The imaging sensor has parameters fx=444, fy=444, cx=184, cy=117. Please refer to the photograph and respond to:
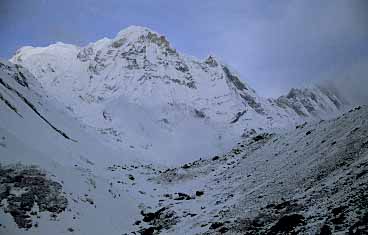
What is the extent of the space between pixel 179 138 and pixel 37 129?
6860 centimetres

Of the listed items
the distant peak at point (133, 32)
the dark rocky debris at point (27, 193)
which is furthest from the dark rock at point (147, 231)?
the distant peak at point (133, 32)

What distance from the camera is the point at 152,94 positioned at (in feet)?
391

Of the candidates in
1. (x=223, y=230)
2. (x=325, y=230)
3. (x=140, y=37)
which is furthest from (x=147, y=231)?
(x=140, y=37)

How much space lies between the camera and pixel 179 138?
339 ft

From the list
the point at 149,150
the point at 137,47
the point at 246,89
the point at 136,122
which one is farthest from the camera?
the point at 246,89

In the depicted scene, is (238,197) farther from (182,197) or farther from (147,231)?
(147,231)

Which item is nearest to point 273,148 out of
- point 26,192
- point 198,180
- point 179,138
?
point 198,180

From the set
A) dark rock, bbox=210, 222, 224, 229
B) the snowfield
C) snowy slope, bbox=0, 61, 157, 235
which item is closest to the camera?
the snowfield

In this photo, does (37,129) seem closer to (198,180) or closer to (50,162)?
(50,162)

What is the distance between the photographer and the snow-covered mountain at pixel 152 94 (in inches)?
3964

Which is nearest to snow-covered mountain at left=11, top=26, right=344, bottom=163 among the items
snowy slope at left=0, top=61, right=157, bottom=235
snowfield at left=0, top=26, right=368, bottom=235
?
snowfield at left=0, top=26, right=368, bottom=235

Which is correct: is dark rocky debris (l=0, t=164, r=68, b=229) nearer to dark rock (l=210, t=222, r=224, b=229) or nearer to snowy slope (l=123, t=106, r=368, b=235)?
snowy slope (l=123, t=106, r=368, b=235)

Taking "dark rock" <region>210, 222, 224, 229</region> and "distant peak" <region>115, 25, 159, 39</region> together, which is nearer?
"dark rock" <region>210, 222, 224, 229</region>

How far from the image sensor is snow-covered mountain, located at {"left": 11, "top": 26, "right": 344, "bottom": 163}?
330 ft
